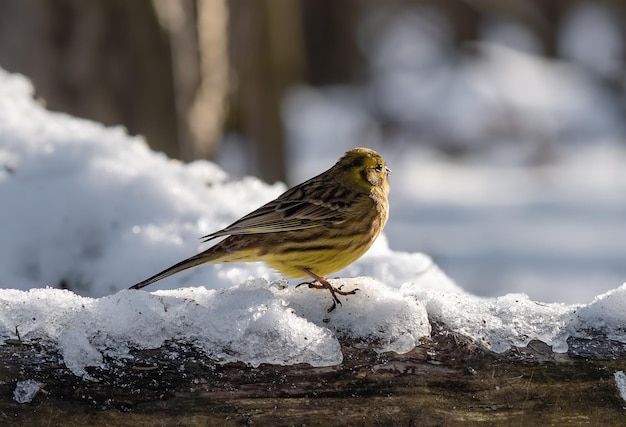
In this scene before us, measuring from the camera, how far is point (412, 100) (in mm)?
17906

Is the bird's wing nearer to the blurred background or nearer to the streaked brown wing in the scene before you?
the streaked brown wing

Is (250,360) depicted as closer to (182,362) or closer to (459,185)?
(182,362)

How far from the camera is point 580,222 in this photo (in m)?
13.8

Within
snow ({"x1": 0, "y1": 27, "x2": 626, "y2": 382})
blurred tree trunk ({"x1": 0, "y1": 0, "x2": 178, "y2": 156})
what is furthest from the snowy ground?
blurred tree trunk ({"x1": 0, "y1": 0, "x2": 178, "y2": 156})

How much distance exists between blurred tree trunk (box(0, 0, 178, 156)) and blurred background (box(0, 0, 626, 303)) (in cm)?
1

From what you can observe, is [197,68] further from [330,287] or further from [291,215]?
[330,287]

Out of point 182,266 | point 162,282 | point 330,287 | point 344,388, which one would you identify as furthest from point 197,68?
point 344,388

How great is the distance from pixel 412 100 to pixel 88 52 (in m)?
10.7

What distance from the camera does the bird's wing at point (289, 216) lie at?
3.91m

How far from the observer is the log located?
2678 millimetres

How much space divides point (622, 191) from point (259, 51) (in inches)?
285

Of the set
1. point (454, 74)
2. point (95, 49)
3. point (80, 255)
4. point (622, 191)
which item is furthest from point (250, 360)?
point (454, 74)

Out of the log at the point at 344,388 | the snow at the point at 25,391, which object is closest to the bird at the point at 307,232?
the log at the point at 344,388

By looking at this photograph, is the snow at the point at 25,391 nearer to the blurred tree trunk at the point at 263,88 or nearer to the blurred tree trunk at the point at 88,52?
the blurred tree trunk at the point at 88,52
